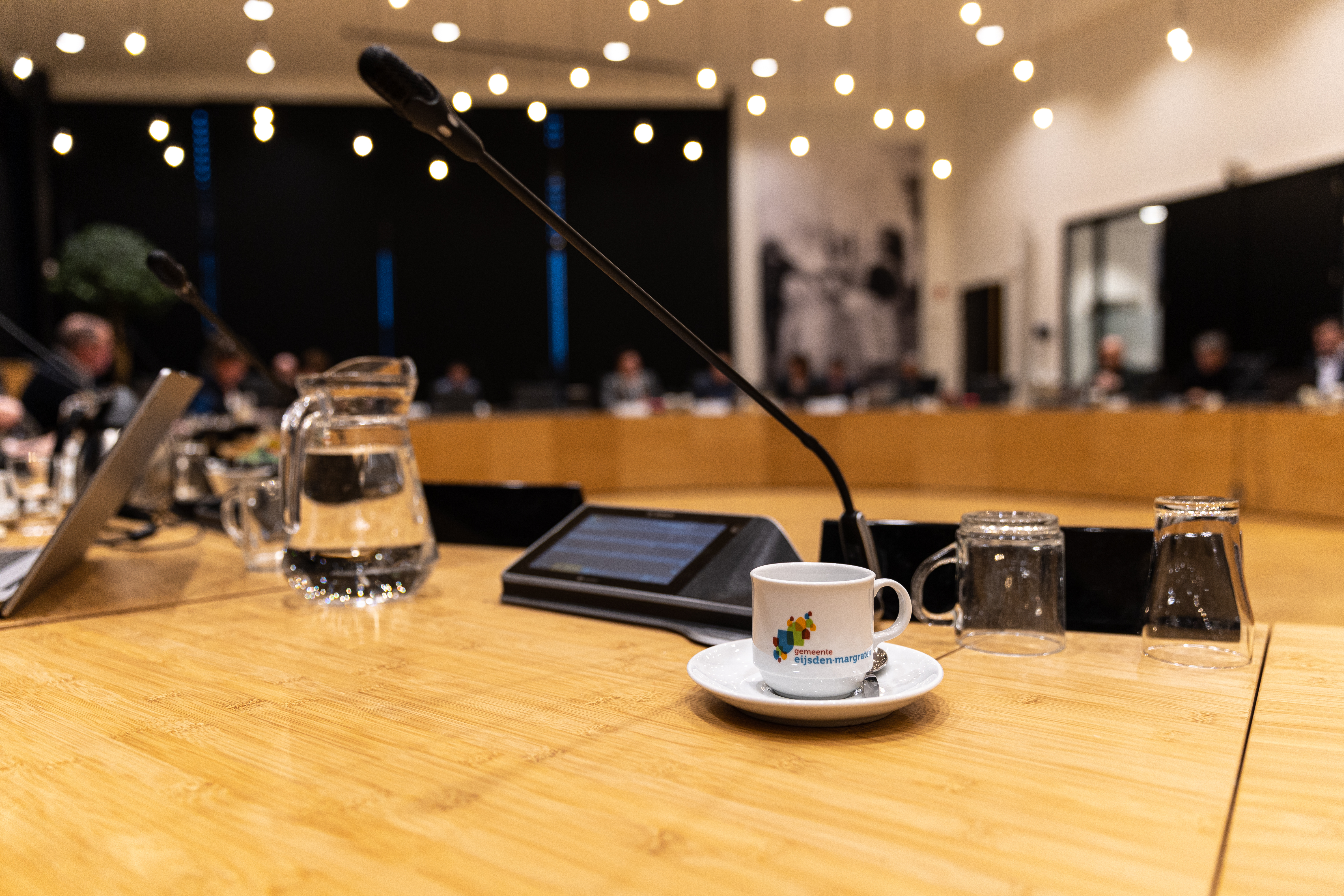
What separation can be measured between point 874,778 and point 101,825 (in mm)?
416

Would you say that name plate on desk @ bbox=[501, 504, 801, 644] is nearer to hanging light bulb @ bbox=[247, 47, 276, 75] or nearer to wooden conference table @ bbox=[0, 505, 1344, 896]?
wooden conference table @ bbox=[0, 505, 1344, 896]

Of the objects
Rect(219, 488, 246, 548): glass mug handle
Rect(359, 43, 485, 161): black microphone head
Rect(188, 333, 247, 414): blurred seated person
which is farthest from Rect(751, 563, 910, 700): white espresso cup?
Rect(188, 333, 247, 414): blurred seated person

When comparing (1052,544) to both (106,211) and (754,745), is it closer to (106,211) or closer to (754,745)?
(754,745)

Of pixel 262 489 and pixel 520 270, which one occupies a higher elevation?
pixel 520 270

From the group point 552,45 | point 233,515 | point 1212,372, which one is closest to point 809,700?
point 233,515

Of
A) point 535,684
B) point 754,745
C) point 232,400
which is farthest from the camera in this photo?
point 232,400

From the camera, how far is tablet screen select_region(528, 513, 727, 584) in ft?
3.37

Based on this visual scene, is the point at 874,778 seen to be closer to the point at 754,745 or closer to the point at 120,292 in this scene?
the point at 754,745

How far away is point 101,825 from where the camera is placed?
1.69 feet

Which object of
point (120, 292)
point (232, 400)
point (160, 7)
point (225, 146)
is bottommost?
point (232, 400)

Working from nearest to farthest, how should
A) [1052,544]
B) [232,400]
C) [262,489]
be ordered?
1. [1052,544]
2. [262,489]
3. [232,400]

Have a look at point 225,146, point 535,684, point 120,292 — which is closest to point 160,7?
point 225,146

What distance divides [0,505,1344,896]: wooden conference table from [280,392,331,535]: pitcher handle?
19 centimetres

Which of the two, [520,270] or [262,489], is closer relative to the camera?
[262,489]
